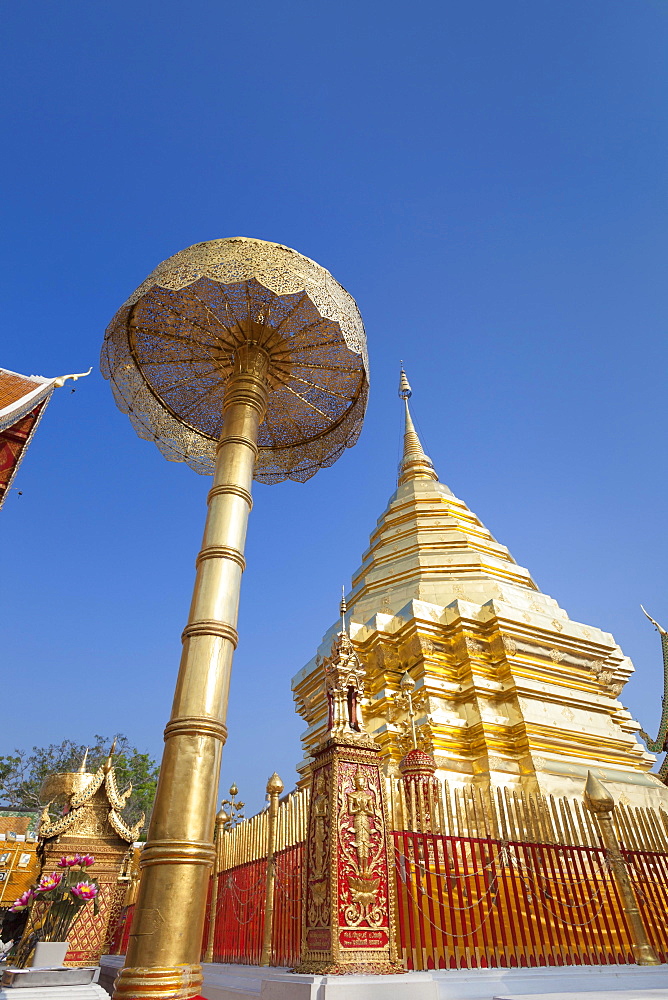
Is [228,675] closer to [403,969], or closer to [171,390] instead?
[403,969]

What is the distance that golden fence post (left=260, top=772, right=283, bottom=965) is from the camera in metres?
5.49

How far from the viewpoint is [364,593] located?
14.8 meters

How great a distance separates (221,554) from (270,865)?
3687mm

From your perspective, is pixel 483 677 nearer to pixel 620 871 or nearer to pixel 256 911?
pixel 620 871

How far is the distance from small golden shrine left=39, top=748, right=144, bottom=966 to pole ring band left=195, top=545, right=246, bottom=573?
877 cm

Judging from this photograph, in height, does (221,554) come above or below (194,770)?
above

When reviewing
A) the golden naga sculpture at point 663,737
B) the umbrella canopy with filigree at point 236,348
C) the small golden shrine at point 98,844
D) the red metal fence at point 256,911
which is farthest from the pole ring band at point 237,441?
the golden naga sculpture at point 663,737

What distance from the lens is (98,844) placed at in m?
11.7

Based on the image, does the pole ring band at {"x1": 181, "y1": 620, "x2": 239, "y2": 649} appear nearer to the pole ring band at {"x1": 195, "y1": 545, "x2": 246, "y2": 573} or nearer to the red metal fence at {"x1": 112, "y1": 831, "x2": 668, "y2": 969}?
the pole ring band at {"x1": 195, "y1": 545, "x2": 246, "y2": 573}

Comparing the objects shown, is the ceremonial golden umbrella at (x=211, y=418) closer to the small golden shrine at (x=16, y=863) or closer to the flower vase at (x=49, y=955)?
the flower vase at (x=49, y=955)

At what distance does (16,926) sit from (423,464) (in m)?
15.2

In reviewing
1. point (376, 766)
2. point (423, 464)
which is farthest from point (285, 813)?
point (423, 464)

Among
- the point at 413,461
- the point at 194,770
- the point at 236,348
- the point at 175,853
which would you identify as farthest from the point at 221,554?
the point at 413,461

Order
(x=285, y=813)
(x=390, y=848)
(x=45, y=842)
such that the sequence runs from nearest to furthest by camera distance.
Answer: (x=390, y=848)
(x=285, y=813)
(x=45, y=842)
